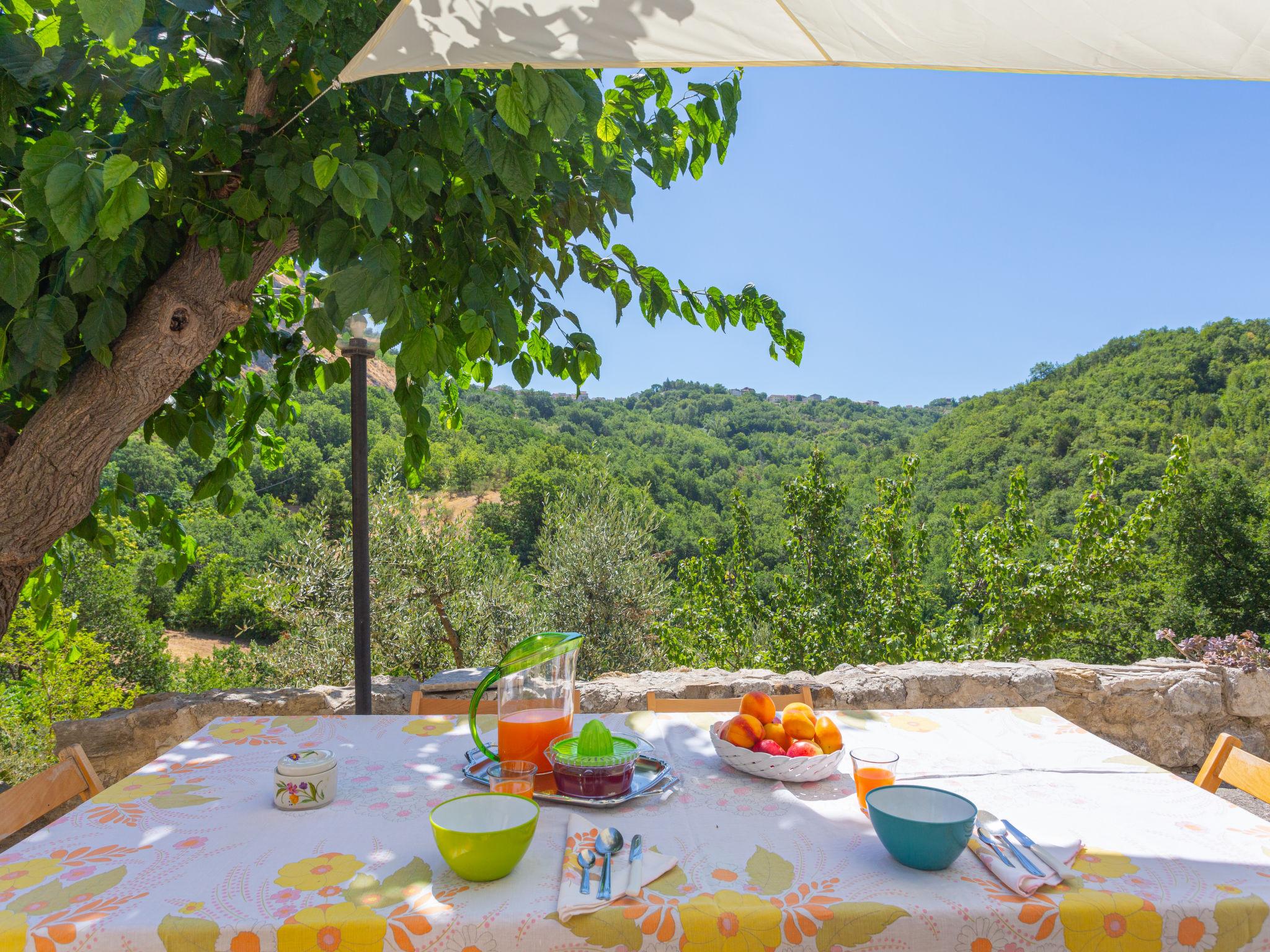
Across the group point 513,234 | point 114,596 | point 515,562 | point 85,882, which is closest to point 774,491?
point 515,562

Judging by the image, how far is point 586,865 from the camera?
1031 millimetres

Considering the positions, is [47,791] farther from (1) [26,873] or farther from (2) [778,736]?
(2) [778,736]

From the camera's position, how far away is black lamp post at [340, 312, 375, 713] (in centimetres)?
251

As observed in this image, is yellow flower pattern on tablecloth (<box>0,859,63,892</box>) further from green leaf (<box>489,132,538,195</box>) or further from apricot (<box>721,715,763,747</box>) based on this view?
green leaf (<box>489,132,538,195</box>)

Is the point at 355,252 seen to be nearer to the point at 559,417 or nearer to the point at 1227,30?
the point at 1227,30

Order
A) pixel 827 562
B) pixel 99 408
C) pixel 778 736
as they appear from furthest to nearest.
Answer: pixel 827 562 → pixel 99 408 → pixel 778 736

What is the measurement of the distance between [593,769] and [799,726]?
0.44m

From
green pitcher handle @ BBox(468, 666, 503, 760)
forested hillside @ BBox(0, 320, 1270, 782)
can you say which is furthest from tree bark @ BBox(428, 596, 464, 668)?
green pitcher handle @ BBox(468, 666, 503, 760)

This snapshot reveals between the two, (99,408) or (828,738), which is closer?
(828,738)

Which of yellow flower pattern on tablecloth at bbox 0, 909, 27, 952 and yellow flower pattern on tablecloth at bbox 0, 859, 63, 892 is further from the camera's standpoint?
yellow flower pattern on tablecloth at bbox 0, 859, 63, 892

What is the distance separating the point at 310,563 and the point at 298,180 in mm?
6372

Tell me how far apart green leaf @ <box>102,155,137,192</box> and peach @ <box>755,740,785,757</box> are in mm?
1369

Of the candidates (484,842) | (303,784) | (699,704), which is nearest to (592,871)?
(484,842)

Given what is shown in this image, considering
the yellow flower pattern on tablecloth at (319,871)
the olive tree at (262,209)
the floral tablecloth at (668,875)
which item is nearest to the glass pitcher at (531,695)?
the floral tablecloth at (668,875)
